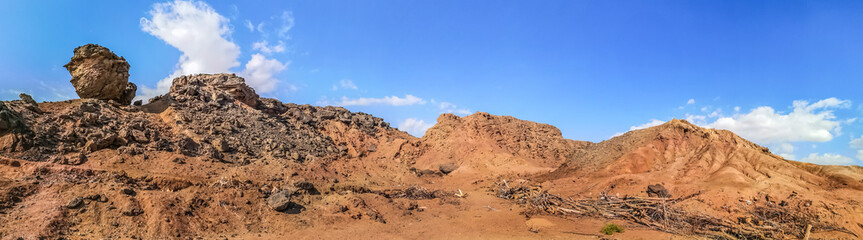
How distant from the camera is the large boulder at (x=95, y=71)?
16.6 meters

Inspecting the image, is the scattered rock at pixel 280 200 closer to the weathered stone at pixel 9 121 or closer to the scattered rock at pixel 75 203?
the scattered rock at pixel 75 203

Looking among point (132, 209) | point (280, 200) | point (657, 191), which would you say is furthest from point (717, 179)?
point (132, 209)

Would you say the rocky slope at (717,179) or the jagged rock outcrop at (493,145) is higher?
the jagged rock outcrop at (493,145)

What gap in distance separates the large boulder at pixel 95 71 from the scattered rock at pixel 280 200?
11156 mm

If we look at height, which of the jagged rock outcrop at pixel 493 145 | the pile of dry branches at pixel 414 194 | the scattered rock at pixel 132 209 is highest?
the jagged rock outcrop at pixel 493 145

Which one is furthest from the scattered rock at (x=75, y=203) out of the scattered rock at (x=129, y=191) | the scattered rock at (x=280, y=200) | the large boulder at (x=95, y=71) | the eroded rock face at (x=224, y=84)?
the eroded rock face at (x=224, y=84)

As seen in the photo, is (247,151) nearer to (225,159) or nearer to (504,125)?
(225,159)

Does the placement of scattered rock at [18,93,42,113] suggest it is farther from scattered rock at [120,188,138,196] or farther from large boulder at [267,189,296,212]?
large boulder at [267,189,296,212]

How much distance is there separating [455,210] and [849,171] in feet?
44.5

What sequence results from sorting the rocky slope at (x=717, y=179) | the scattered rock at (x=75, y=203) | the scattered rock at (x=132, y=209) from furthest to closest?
1. the rocky slope at (x=717, y=179)
2. the scattered rock at (x=132, y=209)
3. the scattered rock at (x=75, y=203)

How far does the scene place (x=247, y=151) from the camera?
60.7ft

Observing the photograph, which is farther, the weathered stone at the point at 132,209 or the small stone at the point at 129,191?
the small stone at the point at 129,191

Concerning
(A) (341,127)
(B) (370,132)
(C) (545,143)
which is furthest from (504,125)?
(A) (341,127)

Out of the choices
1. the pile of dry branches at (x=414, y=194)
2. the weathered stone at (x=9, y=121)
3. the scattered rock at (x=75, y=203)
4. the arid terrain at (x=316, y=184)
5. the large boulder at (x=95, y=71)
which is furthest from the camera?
the pile of dry branches at (x=414, y=194)
